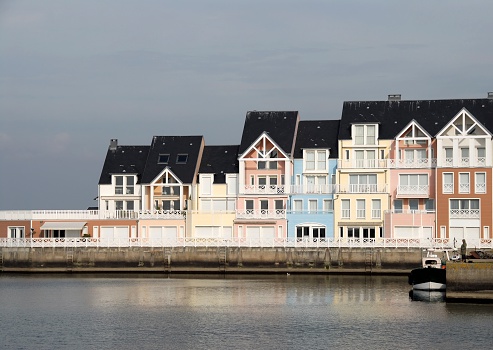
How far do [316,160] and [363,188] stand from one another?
16.7 ft

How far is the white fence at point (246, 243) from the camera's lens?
87312mm

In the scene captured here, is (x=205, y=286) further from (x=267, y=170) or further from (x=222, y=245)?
(x=267, y=170)

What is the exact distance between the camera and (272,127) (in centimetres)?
10156

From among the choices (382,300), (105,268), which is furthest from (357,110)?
(382,300)

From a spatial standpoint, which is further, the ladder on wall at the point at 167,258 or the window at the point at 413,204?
the window at the point at 413,204

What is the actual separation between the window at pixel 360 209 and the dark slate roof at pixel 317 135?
504cm

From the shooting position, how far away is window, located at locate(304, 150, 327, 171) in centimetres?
9850

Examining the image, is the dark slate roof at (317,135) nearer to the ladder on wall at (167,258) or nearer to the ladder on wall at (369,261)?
the ladder on wall at (369,261)

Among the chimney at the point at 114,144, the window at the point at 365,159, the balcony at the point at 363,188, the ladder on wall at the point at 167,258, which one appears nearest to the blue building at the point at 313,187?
the balcony at the point at 363,188

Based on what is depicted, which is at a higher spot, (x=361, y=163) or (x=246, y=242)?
(x=361, y=163)

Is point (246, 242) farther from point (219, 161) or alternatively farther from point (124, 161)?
point (124, 161)

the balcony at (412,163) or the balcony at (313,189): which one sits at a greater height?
the balcony at (412,163)

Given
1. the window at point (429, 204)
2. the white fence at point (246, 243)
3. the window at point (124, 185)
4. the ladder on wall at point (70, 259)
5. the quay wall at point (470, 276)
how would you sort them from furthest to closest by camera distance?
the window at point (124, 185) → the window at point (429, 204) → the ladder on wall at point (70, 259) → the white fence at point (246, 243) → the quay wall at point (470, 276)

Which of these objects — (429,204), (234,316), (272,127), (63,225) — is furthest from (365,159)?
(234,316)
